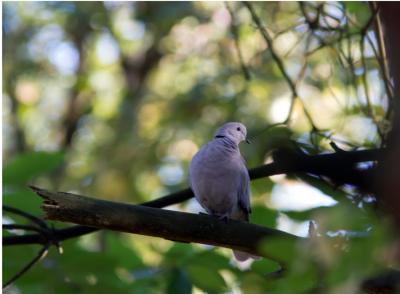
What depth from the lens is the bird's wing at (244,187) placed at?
2.11 meters

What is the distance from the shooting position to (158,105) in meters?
5.46

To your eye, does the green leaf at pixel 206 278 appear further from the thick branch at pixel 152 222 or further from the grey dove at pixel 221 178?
the grey dove at pixel 221 178

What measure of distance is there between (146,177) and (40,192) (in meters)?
4.40

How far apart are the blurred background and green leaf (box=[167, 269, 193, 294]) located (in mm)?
10

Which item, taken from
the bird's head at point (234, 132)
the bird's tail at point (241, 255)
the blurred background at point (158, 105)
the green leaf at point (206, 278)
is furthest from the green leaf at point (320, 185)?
the bird's head at point (234, 132)

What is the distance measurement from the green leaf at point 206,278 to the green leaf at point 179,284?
0.07 metres

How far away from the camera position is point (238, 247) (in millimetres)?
1563

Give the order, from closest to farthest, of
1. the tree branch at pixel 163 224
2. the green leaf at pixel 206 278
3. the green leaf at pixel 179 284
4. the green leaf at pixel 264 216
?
the tree branch at pixel 163 224, the green leaf at pixel 206 278, the green leaf at pixel 179 284, the green leaf at pixel 264 216

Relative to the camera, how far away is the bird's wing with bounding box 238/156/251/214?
211cm

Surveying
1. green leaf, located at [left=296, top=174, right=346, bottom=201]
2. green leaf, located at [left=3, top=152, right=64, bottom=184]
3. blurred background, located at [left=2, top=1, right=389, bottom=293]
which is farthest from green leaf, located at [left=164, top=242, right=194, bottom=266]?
green leaf, located at [left=296, top=174, right=346, bottom=201]

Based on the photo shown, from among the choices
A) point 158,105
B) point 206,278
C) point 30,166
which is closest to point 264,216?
point 206,278

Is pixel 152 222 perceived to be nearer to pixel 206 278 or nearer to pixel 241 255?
pixel 206 278

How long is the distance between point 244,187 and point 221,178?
0.16 metres

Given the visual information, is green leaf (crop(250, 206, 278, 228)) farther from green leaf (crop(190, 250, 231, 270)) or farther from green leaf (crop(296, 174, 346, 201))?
green leaf (crop(296, 174, 346, 201))
